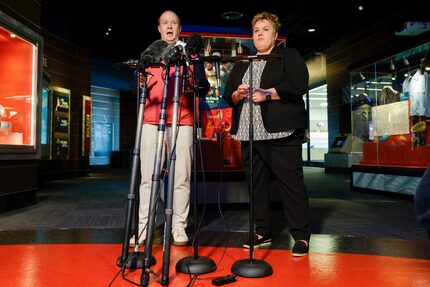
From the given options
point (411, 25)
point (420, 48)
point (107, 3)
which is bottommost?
point (420, 48)

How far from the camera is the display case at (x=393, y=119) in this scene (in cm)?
524

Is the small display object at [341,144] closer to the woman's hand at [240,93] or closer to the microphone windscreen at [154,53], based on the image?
the woman's hand at [240,93]

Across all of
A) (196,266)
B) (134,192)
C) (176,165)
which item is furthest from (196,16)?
(196,266)

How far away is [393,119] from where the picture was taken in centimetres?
584

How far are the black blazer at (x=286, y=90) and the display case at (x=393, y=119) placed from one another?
11.6ft

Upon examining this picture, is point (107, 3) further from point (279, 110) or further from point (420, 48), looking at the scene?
point (279, 110)

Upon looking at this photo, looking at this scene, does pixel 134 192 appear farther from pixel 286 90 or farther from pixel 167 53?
pixel 286 90

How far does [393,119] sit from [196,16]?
5.10 metres

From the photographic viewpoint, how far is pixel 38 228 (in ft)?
10.3

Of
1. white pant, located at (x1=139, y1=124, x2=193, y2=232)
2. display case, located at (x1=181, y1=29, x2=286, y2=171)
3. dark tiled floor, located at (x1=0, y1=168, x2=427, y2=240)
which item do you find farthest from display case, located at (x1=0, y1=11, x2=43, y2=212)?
white pant, located at (x1=139, y1=124, x2=193, y2=232)

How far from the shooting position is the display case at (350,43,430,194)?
17.2 feet

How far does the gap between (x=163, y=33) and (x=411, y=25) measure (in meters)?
6.91

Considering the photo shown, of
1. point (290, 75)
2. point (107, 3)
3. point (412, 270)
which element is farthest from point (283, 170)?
point (107, 3)

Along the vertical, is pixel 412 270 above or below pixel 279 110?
below
